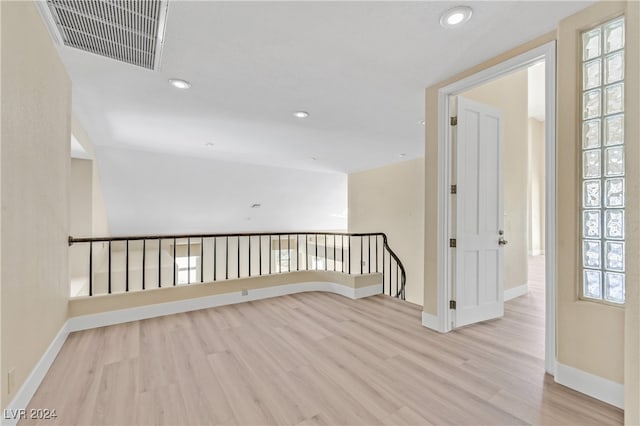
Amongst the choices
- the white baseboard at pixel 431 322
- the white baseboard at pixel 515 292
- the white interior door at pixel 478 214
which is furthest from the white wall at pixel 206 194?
the white baseboard at pixel 515 292

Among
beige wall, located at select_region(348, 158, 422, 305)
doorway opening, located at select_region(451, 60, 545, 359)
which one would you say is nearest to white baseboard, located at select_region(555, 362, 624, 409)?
doorway opening, located at select_region(451, 60, 545, 359)

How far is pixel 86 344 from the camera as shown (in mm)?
2447

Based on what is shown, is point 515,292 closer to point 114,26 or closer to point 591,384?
point 591,384

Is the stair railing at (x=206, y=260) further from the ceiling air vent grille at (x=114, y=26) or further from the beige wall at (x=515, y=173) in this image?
the ceiling air vent grille at (x=114, y=26)

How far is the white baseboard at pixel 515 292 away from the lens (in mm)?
3655

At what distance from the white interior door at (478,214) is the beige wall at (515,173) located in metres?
0.75

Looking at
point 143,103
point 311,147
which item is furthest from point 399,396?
point 311,147

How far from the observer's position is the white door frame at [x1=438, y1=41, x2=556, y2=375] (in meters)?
1.95

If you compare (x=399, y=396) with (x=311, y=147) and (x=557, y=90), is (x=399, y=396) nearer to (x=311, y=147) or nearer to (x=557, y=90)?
(x=557, y=90)

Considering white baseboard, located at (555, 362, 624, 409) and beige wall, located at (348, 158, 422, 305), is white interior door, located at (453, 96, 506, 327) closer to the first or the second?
white baseboard, located at (555, 362, 624, 409)

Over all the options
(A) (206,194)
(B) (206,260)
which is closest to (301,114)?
(A) (206,194)

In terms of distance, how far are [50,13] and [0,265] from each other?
1.53m

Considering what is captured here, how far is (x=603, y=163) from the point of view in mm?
1755

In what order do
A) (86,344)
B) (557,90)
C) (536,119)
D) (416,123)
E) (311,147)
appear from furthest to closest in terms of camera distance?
(536,119)
(311,147)
(416,123)
(86,344)
(557,90)
